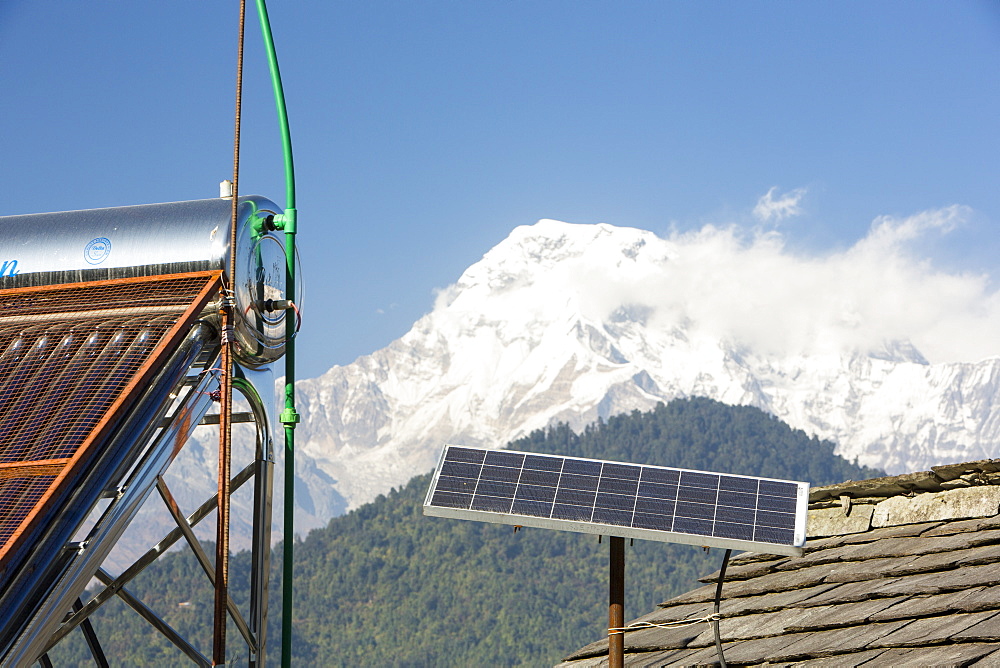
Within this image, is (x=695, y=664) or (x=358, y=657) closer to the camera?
(x=695, y=664)

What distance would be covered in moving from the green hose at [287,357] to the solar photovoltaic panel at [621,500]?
3.00ft

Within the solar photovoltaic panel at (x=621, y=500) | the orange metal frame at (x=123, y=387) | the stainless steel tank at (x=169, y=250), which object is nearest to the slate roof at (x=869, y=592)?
the solar photovoltaic panel at (x=621, y=500)

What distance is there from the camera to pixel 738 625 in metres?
8.13

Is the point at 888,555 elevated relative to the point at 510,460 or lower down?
lower down

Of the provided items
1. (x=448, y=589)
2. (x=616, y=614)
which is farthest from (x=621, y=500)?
(x=448, y=589)

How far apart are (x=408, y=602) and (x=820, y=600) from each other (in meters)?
183

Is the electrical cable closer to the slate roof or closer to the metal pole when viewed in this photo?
the metal pole

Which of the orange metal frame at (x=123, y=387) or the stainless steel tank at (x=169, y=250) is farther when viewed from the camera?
the stainless steel tank at (x=169, y=250)

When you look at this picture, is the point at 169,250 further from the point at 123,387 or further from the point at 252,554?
the point at 252,554

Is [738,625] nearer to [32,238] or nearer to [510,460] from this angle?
[510,460]

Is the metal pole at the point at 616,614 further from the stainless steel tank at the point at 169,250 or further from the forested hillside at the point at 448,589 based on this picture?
the forested hillside at the point at 448,589

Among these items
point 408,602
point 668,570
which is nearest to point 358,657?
point 408,602

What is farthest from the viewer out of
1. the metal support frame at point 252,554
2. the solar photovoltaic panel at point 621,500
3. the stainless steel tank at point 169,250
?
the stainless steel tank at point 169,250

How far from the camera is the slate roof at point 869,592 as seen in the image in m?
6.61
